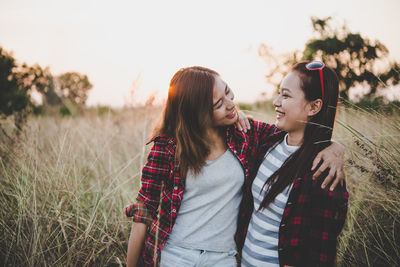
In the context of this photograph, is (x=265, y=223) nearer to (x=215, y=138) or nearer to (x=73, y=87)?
(x=215, y=138)

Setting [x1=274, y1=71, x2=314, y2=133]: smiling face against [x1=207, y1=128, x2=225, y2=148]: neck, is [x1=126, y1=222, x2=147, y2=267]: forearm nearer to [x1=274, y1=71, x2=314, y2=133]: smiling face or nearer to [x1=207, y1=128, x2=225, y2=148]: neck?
[x1=207, y1=128, x2=225, y2=148]: neck

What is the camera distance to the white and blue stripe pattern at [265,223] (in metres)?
1.51

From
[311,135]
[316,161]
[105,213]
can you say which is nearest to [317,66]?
[311,135]

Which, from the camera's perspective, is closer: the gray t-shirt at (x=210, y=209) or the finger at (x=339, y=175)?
the finger at (x=339, y=175)

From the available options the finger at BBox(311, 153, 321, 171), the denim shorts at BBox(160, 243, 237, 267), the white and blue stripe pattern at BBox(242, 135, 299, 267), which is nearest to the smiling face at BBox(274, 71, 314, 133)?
the white and blue stripe pattern at BBox(242, 135, 299, 267)

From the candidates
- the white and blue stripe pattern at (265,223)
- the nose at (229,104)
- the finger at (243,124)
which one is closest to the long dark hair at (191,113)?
the nose at (229,104)

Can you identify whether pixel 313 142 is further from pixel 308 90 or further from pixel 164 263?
pixel 164 263

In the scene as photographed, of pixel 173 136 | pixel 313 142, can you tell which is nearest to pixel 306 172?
pixel 313 142

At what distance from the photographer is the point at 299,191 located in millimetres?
1450

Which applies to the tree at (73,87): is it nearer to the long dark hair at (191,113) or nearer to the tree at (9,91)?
the tree at (9,91)

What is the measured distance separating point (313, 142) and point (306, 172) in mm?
193

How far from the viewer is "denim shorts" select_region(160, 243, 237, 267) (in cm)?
159

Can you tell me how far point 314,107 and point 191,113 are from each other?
0.78 meters

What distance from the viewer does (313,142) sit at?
1.52 m
